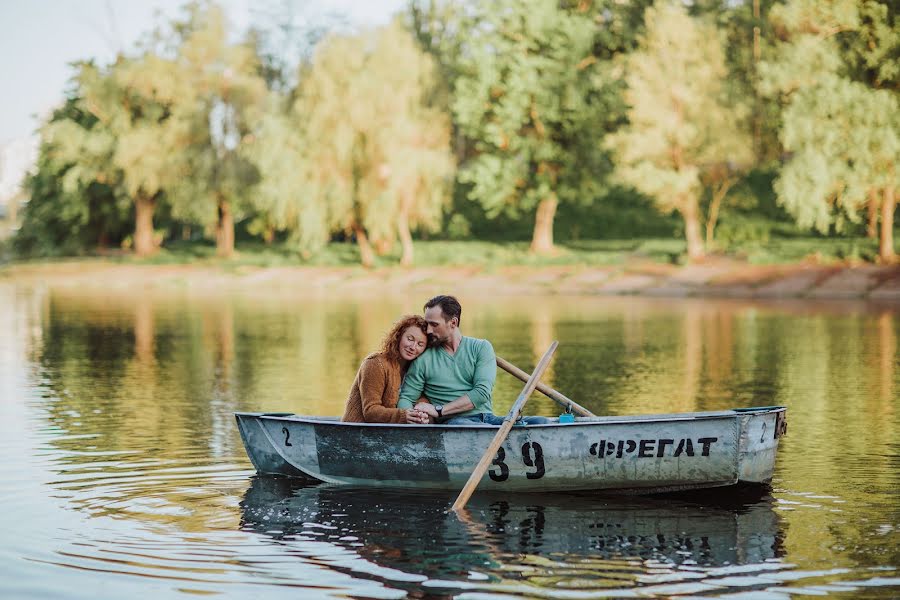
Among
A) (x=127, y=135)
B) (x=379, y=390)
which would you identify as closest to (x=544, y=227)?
(x=127, y=135)

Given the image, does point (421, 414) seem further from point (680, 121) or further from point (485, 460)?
point (680, 121)

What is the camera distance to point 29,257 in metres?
76.8

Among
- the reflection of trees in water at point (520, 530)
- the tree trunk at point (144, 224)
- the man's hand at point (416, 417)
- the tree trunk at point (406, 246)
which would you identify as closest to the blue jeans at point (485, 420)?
the man's hand at point (416, 417)

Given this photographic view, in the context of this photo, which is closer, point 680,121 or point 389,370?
point 389,370

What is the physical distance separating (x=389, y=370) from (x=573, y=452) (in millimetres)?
1866

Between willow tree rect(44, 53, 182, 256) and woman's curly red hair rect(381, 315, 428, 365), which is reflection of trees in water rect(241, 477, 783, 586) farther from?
willow tree rect(44, 53, 182, 256)

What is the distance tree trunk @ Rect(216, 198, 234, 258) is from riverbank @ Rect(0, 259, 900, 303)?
3319 mm

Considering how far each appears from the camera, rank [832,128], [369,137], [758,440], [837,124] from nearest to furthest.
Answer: [758,440], [832,128], [837,124], [369,137]

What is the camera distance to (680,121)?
5159 cm

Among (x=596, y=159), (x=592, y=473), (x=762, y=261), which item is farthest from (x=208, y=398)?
(x=596, y=159)

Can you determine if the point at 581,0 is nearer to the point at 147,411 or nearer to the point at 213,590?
the point at 147,411

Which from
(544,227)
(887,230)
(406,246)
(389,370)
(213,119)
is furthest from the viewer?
(213,119)

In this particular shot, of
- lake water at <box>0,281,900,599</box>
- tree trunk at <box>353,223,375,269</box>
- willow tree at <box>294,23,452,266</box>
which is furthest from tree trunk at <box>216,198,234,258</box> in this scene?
lake water at <box>0,281,900,599</box>

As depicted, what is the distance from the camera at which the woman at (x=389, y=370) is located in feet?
40.0
